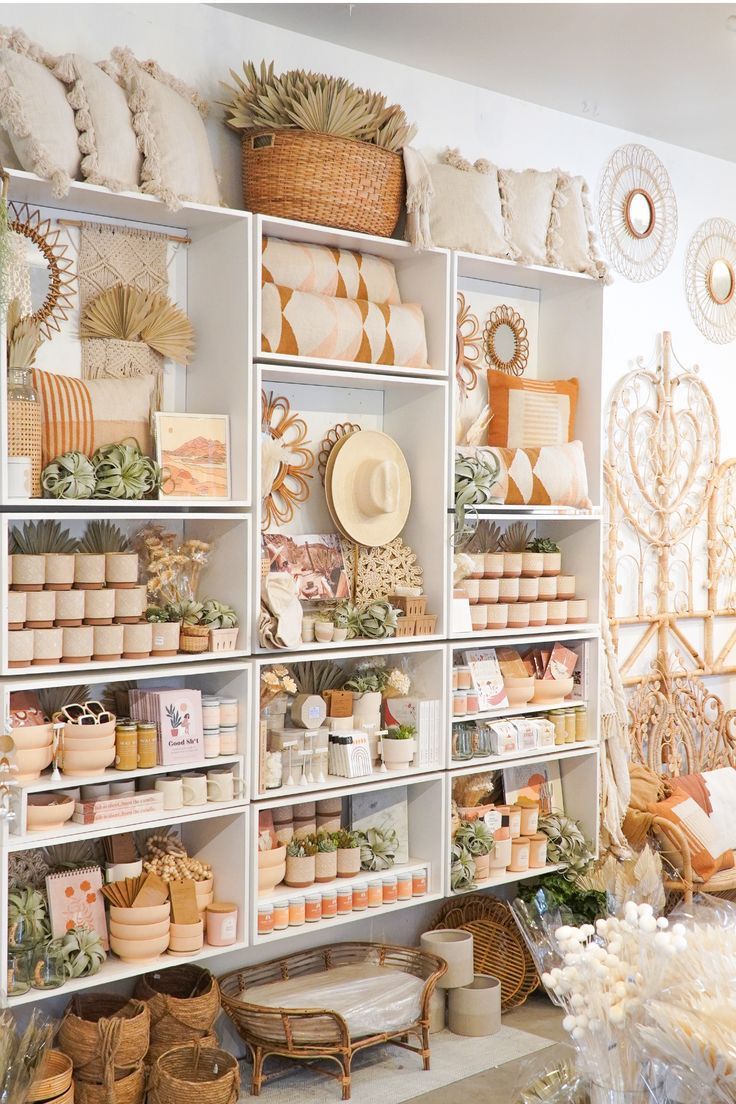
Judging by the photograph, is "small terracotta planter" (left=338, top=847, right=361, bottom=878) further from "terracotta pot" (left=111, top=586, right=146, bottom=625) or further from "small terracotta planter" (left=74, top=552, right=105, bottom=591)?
"small terracotta planter" (left=74, top=552, right=105, bottom=591)

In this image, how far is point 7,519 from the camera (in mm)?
2812

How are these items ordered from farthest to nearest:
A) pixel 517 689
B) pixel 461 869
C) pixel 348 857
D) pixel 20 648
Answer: pixel 517 689 → pixel 461 869 → pixel 348 857 → pixel 20 648

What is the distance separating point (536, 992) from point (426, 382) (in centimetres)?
203

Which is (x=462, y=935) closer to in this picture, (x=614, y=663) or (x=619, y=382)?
(x=614, y=663)

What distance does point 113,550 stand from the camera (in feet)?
10.5

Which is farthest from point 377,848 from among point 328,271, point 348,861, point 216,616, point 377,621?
point 328,271

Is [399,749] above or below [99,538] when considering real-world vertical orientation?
below

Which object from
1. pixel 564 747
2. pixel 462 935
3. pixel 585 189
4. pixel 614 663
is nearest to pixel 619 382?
pixel 585 189

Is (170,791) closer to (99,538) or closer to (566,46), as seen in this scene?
→ (99,538)

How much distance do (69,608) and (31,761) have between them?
1.23 feet

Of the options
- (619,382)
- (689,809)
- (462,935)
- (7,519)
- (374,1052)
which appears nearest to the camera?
(7,519)

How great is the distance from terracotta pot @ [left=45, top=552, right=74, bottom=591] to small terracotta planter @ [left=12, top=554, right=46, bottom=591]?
2cm

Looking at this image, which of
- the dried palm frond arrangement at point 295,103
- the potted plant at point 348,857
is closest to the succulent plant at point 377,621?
the potted plant at point 348,857

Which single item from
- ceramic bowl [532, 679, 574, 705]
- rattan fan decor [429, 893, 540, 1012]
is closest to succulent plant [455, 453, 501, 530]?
ceramic bowl [532, 679, 574, 705]
